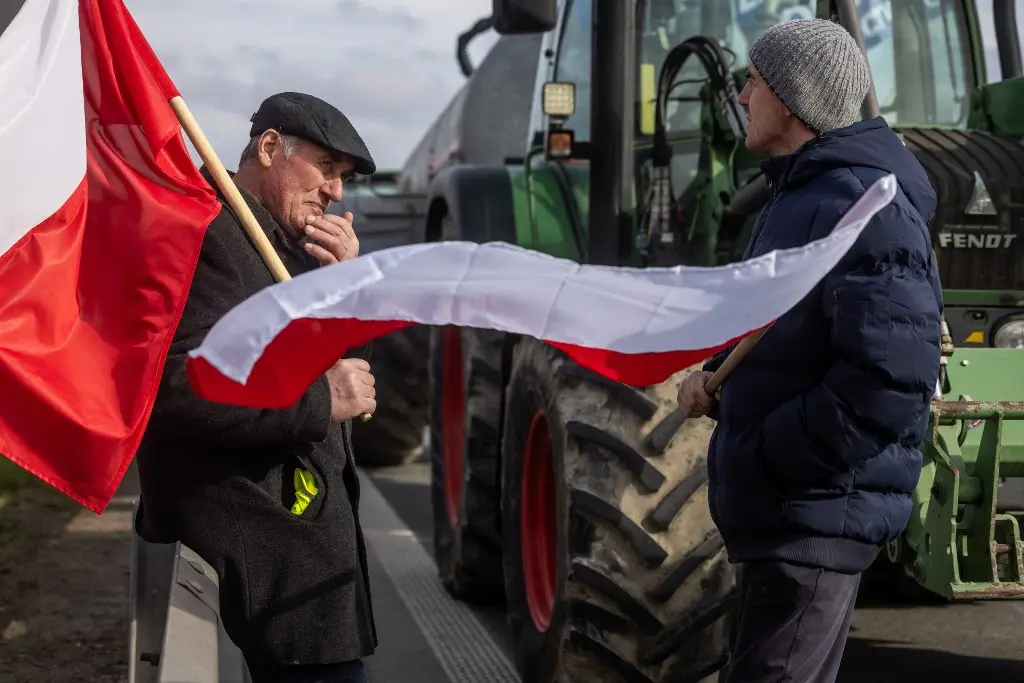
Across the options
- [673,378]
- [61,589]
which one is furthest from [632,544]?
[61,589]

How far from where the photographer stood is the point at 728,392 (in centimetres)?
326

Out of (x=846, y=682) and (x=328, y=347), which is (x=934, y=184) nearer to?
(x=846, y=682)

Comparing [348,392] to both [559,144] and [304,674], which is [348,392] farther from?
[559,144]

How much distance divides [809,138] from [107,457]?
1572 millimetres

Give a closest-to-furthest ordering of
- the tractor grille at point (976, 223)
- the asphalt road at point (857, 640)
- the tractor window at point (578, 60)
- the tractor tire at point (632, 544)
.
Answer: the tractor tire at point (632, 544) < the tractor grille at point (976, 223) < the asphalt road at point (857, 640) < the tractor window at point (578, 60)

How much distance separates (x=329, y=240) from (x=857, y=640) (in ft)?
11.0

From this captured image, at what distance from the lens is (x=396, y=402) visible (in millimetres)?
9961

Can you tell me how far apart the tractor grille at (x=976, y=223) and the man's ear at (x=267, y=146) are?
258 centimetres

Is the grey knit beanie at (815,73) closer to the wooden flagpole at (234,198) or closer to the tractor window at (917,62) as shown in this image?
the wooden flagpole at (234,198)

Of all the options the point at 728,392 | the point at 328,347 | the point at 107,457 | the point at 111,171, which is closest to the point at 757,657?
the point at 728,392

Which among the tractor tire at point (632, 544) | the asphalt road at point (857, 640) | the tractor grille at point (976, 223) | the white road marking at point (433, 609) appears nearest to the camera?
the tractor tire at point (632, 544)

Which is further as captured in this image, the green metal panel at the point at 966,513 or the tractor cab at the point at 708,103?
the tractor cab at the point at 708,103

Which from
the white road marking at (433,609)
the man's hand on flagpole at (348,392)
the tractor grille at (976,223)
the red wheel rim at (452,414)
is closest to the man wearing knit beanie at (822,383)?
the man's hand on flagpole at (348,392)

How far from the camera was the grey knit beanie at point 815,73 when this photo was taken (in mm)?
3211
